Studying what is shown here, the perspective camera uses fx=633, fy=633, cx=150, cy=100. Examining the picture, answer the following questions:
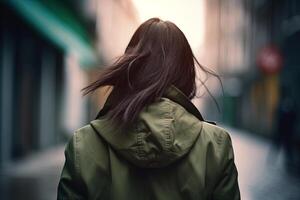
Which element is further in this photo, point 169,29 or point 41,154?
point 41,154

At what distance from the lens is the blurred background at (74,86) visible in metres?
12.0

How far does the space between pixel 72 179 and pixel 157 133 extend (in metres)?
0.38

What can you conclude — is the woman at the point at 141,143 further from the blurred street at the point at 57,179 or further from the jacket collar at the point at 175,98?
the blurred street at the point at 57,179

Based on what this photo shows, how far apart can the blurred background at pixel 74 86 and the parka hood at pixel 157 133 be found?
1.15m

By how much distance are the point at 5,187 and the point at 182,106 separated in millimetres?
7907

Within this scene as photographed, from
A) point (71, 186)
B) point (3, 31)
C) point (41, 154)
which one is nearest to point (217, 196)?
point (71, 186)

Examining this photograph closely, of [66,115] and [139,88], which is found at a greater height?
[139,88]

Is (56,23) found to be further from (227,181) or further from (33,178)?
(227,181)

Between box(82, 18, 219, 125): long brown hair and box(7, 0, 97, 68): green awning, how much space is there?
11.5m

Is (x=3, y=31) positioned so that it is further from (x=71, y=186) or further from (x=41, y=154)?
(x=71, y=186)

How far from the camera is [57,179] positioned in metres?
11.0

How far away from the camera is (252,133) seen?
33.8 m

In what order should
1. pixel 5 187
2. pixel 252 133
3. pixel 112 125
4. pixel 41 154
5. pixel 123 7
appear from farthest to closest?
pixel 123 7 < pixel 252 133 < pixel 41 154 < pixel 5 187 < pixel 112 125

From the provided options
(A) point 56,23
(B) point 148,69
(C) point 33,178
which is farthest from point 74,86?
(B) point 148,69
